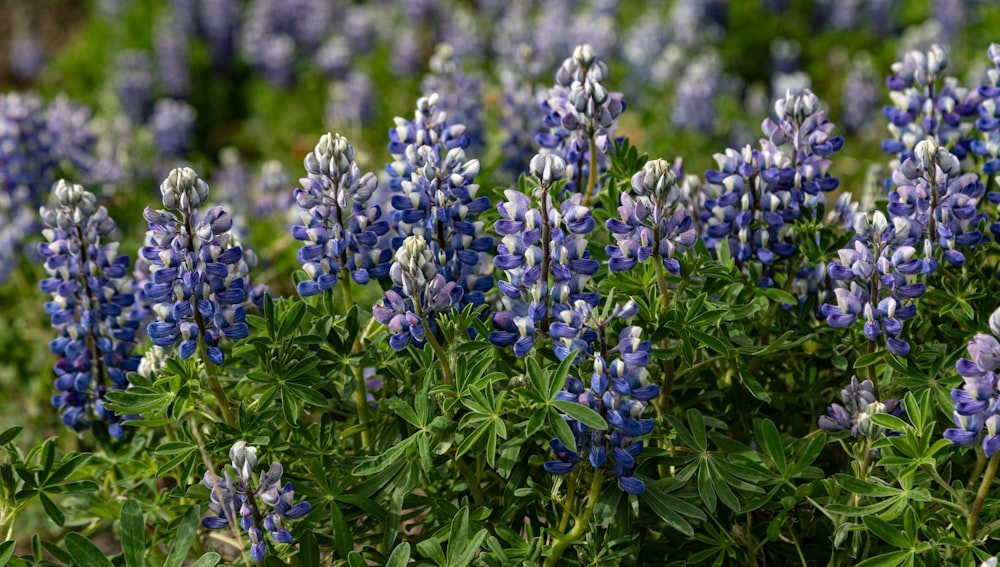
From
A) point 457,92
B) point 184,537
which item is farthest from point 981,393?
point 457,92

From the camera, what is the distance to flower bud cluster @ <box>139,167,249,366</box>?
2.64m

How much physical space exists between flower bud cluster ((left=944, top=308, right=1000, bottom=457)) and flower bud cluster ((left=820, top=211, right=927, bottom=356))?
0.30 m

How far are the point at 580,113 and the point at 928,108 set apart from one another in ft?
3.82

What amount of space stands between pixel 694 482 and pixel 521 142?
2.15 m

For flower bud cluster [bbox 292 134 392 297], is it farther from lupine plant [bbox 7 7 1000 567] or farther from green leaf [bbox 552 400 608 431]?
green leaf [bbox 552 400 608 431]

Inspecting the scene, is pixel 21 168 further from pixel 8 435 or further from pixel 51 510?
pixel 51 510

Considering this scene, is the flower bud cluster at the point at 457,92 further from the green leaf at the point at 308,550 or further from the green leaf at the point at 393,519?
the green leaf at the point at 308,550

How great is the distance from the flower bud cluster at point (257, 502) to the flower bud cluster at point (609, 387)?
66cm

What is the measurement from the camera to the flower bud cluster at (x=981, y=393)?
230 centimetres

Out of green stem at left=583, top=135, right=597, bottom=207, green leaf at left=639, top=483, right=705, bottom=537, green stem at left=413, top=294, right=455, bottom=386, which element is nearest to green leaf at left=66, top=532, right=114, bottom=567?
green stem at left=413, top=294, right=455, bottom=386

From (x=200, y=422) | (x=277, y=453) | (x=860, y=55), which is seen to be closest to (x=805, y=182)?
(x=277, y=453)

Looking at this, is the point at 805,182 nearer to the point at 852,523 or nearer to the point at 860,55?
the point at 852,523

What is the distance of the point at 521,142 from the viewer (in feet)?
15.5

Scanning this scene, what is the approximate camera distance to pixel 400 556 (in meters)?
2.61
